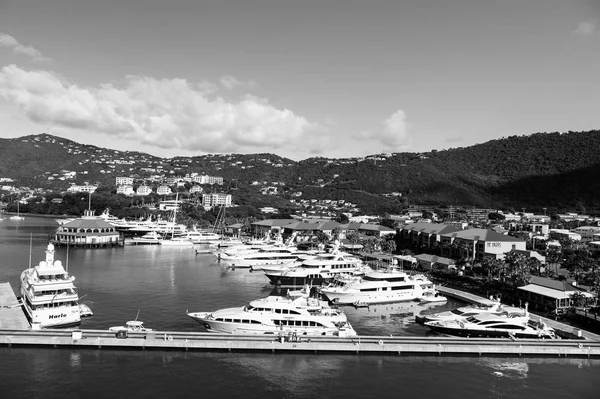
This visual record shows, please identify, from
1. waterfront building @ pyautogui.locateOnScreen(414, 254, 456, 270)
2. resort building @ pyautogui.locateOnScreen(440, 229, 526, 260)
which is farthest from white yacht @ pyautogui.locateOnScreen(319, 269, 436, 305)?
resort building @ pyautogui.locateOnScreen(440, 229, 526, 260)

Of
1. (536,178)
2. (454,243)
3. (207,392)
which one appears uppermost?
(536,178)

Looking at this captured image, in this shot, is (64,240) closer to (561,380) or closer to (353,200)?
(561,380)

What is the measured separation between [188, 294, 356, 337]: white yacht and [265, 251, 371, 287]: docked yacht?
19565 mm

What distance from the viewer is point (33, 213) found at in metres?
165

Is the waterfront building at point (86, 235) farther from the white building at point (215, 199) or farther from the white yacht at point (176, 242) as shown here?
the white building at point (215, 199)

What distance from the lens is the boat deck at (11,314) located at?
102 feet

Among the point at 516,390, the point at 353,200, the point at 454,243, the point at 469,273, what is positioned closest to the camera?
the point at 516,390

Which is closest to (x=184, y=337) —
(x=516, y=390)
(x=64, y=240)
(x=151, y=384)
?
(x=151, y=384)

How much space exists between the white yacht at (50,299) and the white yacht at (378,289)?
2214 centimetres

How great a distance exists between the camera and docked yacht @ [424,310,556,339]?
3316 cm

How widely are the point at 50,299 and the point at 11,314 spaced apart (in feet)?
11.6

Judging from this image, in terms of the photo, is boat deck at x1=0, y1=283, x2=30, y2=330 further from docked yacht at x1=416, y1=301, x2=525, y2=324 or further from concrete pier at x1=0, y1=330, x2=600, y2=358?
docked yacht at x1=416, y1=301, x2=525, y2=324

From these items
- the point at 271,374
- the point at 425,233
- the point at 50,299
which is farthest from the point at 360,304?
the point at 425,233

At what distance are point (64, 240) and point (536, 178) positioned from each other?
180m
